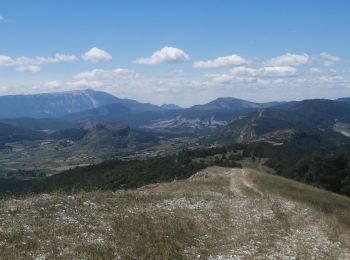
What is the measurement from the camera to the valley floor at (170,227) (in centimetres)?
3344

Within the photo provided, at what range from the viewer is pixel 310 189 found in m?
81.2

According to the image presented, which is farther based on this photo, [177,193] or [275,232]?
[177,193]

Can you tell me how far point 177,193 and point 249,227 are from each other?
16.1m

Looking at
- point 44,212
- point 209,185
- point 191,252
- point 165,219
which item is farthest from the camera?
point 209,185

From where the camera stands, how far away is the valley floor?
110ft

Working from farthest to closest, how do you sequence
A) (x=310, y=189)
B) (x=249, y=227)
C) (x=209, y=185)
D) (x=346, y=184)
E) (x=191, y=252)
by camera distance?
(x=346, y=184) → (x=310, y=189) → (x=209, y=185) → (x=249, y=227) → (x=191, y=252)

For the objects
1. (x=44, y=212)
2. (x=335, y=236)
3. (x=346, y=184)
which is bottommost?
(x=346, y=184)

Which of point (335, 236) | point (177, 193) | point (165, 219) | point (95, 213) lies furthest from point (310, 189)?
point (95, 213)

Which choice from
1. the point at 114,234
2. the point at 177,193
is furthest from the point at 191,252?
the point at 177,193

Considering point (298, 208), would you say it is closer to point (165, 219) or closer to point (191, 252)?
point (165, 219)

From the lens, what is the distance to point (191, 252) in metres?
35.9

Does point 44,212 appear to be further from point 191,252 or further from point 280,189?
point 280,189

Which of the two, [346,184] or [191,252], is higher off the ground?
[191,252]

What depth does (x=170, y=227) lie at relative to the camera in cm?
4169
